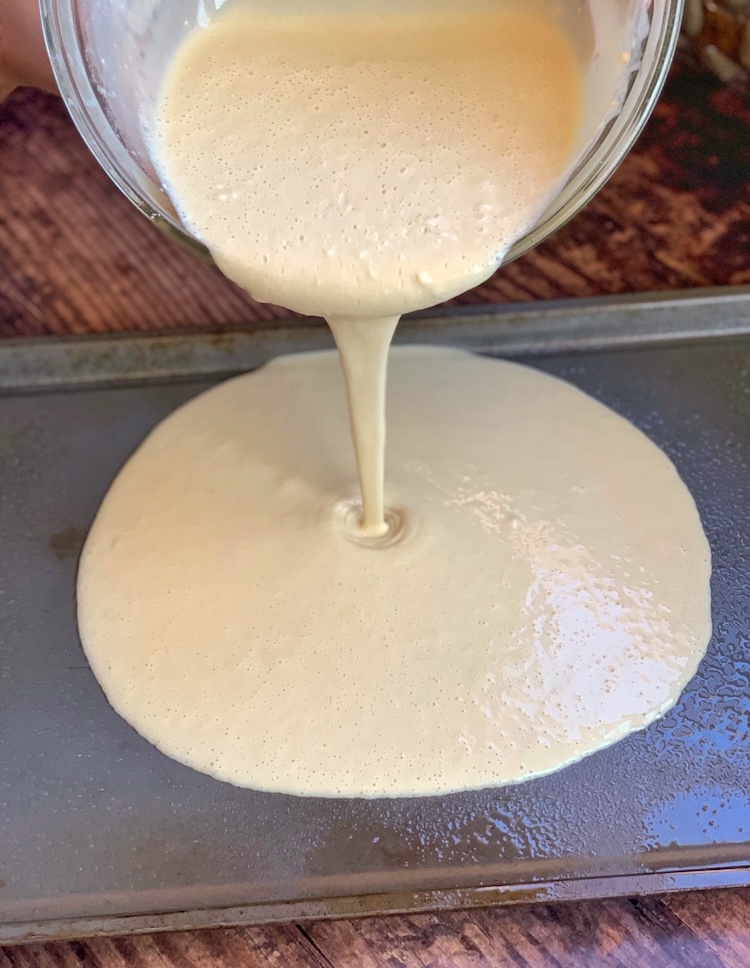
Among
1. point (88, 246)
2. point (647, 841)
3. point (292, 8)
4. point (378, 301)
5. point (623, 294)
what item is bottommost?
point (647, 841)

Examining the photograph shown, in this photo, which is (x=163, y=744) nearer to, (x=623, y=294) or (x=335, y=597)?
(x=335, y=597)

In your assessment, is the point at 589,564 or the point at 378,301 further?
the point at 589,564

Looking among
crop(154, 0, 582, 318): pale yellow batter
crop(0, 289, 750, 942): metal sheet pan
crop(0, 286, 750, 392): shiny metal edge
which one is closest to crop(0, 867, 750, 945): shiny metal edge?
crop(0, 289, 750, 942): metal sheet pan

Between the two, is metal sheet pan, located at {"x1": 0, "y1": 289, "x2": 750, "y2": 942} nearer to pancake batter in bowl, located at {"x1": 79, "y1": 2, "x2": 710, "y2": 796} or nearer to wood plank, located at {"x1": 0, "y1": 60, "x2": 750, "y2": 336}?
pancake batter in bowl, located at {"x1": 79, "y1": 2, "x2": 710, "y2": 796}

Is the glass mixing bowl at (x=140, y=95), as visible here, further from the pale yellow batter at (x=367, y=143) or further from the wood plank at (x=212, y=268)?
the wood plank at (x=212, y=268)

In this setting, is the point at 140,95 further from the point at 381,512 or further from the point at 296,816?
the point at 296,816

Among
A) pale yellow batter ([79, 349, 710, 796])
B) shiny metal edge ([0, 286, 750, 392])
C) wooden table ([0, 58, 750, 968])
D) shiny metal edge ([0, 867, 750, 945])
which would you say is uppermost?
wooden table ([0, 58, 750, 968])

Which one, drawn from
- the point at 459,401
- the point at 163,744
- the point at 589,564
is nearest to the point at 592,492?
the point at 589,564
